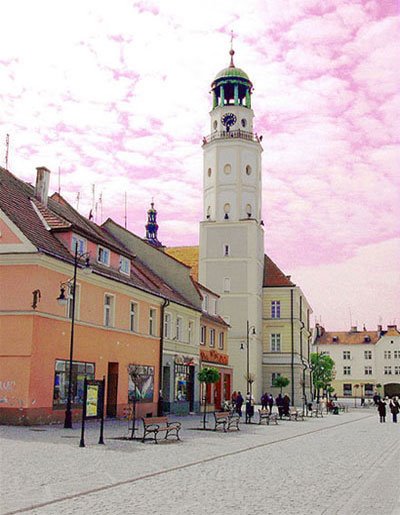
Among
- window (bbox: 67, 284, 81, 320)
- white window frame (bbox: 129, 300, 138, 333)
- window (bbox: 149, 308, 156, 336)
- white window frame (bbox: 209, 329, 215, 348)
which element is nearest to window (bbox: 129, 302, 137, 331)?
white window frame (bbox: 129, 300, 138, 333)

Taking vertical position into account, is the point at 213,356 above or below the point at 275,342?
below

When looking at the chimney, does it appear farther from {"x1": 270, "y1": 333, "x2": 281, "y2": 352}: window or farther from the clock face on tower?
{"x1": 270, "y1": 333, "x2": 281, "y2": 352}: window

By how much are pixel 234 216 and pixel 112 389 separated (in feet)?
135

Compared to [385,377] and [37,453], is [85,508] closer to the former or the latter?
[37,453]

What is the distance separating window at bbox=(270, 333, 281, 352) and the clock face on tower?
22421mm

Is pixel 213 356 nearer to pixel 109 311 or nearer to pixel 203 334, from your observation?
pixel 203 334

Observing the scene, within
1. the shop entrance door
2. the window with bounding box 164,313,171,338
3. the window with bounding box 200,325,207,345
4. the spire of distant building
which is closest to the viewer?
the shop entrance door

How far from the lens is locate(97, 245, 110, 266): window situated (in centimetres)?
3094

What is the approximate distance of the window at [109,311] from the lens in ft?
99.8

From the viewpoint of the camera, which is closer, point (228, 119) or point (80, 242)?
Result: point (80, 242)

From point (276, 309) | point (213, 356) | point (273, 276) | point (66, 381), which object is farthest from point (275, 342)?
point (66, 381)

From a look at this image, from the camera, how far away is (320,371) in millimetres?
95188

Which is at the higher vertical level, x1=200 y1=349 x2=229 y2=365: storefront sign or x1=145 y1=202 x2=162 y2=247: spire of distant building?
x1=145 y1=202 x2=162 y2=247: spire of distant building

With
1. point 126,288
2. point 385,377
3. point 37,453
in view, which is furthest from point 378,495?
point 385,377
